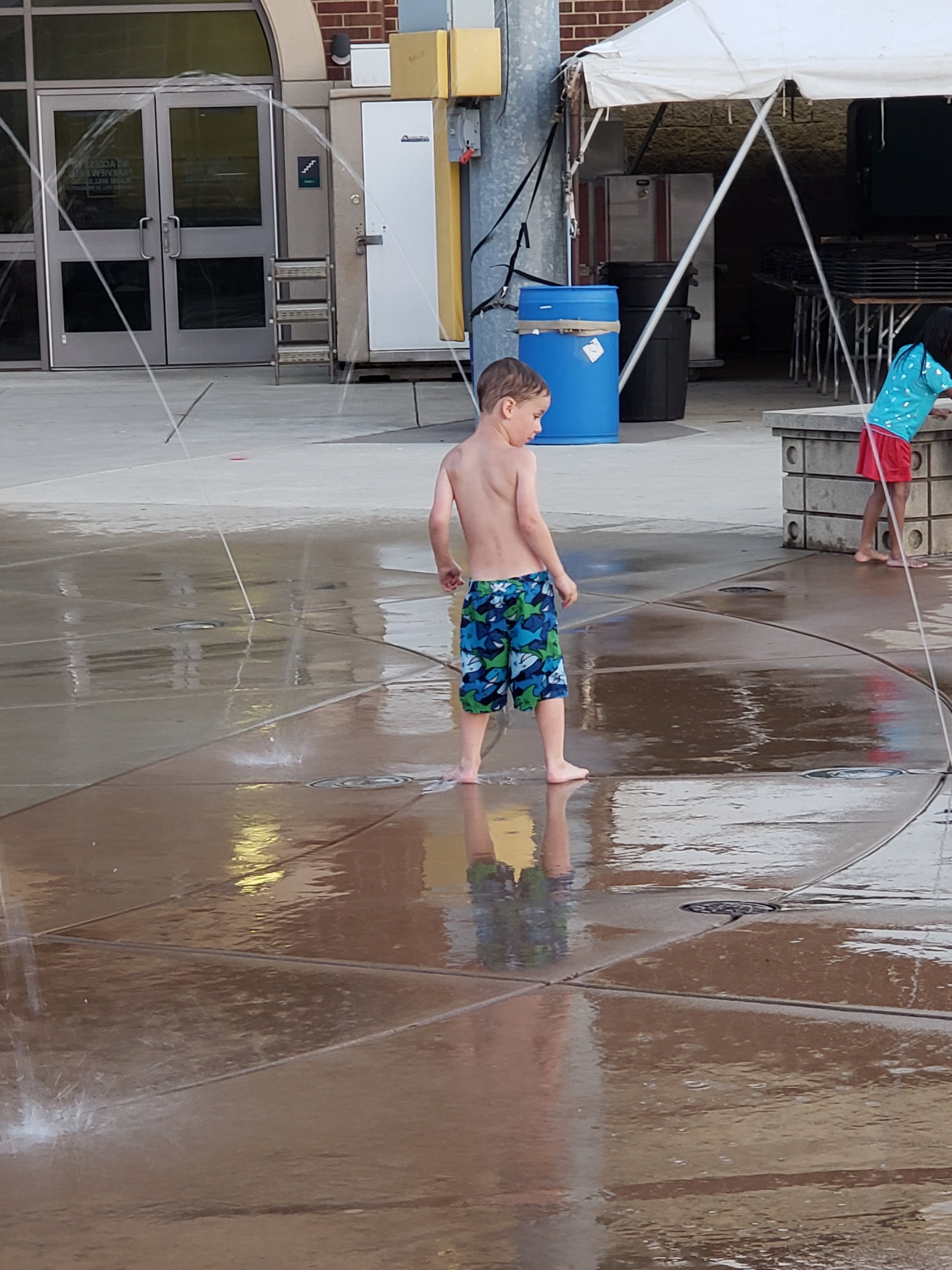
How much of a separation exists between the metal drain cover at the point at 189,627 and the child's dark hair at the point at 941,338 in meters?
3.53

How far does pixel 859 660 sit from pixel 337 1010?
3849mm

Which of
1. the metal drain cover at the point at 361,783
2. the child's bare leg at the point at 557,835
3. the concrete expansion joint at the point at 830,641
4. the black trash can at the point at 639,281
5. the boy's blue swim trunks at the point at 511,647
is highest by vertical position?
the black trash can at the point at 639,281

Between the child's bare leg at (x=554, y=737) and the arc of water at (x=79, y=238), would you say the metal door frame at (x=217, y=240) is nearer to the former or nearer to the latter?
the arc of water at (x=79, y=238)

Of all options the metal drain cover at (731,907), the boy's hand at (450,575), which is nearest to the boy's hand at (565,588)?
the boy's hand at (450,575)

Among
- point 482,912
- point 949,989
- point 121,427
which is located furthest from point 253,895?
point 121,427

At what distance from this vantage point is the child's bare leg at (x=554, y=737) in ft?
18.7

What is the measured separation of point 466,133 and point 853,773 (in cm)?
1042

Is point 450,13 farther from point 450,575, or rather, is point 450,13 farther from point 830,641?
point 450,575

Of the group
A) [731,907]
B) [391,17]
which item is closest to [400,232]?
[391,17]

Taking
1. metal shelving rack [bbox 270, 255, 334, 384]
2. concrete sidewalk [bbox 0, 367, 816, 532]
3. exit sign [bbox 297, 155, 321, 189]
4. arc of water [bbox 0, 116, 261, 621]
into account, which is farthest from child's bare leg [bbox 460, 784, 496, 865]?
exit sign [bbox 297, 155, 321, 189]

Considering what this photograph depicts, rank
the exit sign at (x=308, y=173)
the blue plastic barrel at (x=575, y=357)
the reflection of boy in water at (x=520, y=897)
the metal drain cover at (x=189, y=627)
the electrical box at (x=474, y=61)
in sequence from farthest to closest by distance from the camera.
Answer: the exit sign at (x=308, y=173) < the electrical box at (x=474, y=61) < the blue plastic barrel at (x=575, y=357) < the metal drain cover at (x=189, y=627) < the reflection of boy in water at (x=520, y=897)

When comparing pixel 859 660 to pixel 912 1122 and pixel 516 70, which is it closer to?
pixel 912 1122

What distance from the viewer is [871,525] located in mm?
9469

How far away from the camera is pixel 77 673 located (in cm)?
746
